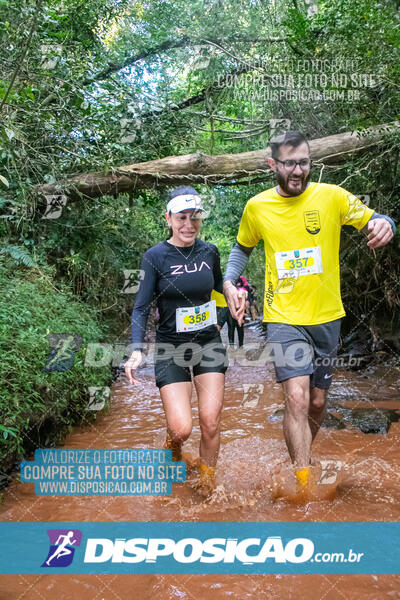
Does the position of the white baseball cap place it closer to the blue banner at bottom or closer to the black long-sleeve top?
the black long-sleeve top

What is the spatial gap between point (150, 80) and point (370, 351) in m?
6.66

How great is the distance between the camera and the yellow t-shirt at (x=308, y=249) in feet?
10.8

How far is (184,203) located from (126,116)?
18.7 feet

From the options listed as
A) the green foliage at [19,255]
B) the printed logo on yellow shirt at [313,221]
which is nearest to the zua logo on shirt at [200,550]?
the printed logo on yellow shirt at [313,221]

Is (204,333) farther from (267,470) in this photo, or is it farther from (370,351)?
(370,351)

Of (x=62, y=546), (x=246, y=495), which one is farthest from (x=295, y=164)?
(x=62, y=546)

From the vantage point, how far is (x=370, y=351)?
26.7 feet

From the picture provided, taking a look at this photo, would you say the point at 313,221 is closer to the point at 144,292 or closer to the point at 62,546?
the point at 144,292

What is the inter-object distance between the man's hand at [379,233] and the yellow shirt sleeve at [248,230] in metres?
0.83

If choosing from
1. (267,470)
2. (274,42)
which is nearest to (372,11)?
(274,42)

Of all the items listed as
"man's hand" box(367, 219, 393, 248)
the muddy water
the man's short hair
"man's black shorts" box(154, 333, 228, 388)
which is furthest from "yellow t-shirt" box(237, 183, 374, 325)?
the muddy water

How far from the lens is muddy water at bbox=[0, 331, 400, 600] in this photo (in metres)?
2.48

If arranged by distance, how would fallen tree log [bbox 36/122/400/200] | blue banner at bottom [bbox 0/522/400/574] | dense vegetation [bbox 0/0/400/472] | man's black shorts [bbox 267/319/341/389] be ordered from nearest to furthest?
blue banner at bottom [bbox 0/522/400/574] → man's black shorts [bbox 267/319/341/389] → dense vegetation [bbox 0/0/400/472] → fallen tree log [bbox 36/122/400/200]

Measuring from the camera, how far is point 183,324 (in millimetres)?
3568
